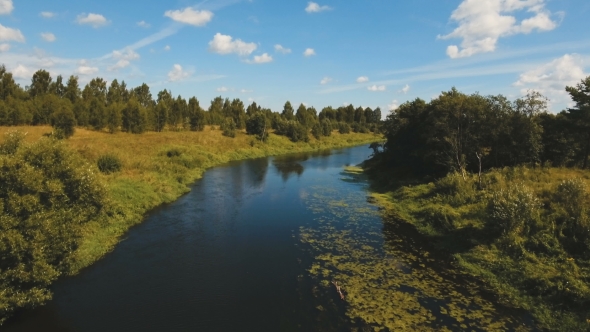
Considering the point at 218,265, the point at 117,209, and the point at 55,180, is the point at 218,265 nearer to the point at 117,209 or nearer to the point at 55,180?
the point at 55,180

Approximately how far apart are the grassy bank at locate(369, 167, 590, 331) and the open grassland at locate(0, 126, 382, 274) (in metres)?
23.4

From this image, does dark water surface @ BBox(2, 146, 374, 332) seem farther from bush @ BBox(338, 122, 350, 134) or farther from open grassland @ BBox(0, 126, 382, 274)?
bush @ BBox(338, 122, 350, 134)

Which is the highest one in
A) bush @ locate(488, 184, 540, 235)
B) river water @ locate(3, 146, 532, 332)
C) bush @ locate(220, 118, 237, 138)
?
bush @ locate(220, 118, 237, 138)

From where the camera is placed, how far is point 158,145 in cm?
6281

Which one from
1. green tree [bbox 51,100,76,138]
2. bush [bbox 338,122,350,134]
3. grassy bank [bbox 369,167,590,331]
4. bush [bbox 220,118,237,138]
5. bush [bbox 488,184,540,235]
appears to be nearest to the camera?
grassy bank [bbox 369,167,590,331]

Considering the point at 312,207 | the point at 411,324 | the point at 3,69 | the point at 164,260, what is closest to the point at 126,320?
the point at 164,260

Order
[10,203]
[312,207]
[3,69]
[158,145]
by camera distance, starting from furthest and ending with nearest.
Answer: [3,69], [158,145], [312,207], [10,203]

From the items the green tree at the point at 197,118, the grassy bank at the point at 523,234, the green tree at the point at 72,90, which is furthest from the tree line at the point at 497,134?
the green tree at the point at 72,90

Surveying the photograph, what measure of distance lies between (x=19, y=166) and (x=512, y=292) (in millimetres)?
25293

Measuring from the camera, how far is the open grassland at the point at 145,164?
25781 mm

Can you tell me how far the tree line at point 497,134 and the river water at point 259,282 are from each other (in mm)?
13472

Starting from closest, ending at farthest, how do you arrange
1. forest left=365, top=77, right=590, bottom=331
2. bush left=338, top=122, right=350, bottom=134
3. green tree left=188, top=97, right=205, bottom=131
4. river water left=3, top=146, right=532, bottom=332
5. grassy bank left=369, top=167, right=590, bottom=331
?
1. river water left=3, top=146, right=532, bottom=332
2. grassy bank left=369, top=167, right=590, bottom=331
3. forest left=365, top=77, right=590, bottom=331
4. green tree left=188, top=97, right=205, bottom=131
5. bush left=338, top=122, right=350, bottom=134

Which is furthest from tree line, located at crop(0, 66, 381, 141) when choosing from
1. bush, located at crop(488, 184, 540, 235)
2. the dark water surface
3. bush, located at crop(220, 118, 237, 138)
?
bush, located at crop(488, 184, 540, 235)

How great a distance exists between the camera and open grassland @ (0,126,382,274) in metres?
25.8
